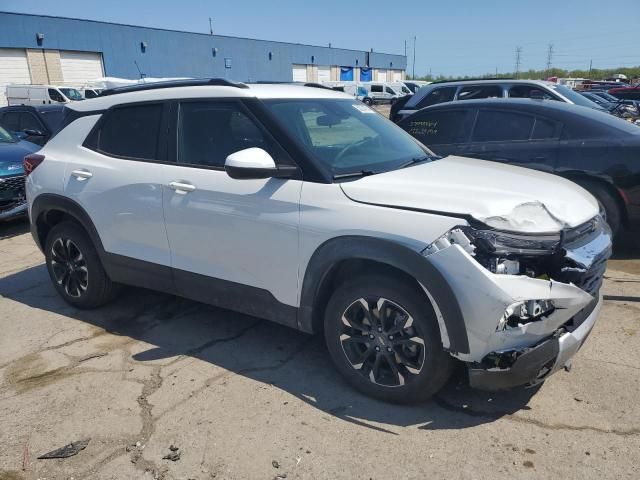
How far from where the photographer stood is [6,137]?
8805 millimetres

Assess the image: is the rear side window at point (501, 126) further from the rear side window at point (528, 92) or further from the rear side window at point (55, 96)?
the rear side window at point (55, 96)

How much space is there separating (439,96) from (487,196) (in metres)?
8.44

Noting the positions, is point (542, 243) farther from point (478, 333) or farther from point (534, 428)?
point (534, 428)

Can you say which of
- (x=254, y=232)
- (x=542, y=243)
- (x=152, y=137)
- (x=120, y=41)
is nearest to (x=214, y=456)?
(x=254, y=232)

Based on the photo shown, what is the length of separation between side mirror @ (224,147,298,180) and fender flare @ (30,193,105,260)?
1795 millimetres

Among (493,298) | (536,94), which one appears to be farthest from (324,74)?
(493,298)

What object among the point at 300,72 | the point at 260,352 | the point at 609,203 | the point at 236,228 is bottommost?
the point at 260,352

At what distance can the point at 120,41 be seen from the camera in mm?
39812

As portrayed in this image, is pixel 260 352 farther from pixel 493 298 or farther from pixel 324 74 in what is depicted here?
pixel 324 74

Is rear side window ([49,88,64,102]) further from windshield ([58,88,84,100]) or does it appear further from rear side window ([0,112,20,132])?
rear side window ([0,112,20,132])

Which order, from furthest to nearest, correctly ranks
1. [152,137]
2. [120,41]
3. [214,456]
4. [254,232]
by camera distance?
1. [120,41]
2. [152,137]
3. [254,232]
4. [214,456]

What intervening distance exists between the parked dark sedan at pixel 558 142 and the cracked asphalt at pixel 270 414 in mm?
1526

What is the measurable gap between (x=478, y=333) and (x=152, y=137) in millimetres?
2770

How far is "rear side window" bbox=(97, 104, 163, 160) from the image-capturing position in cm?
397
